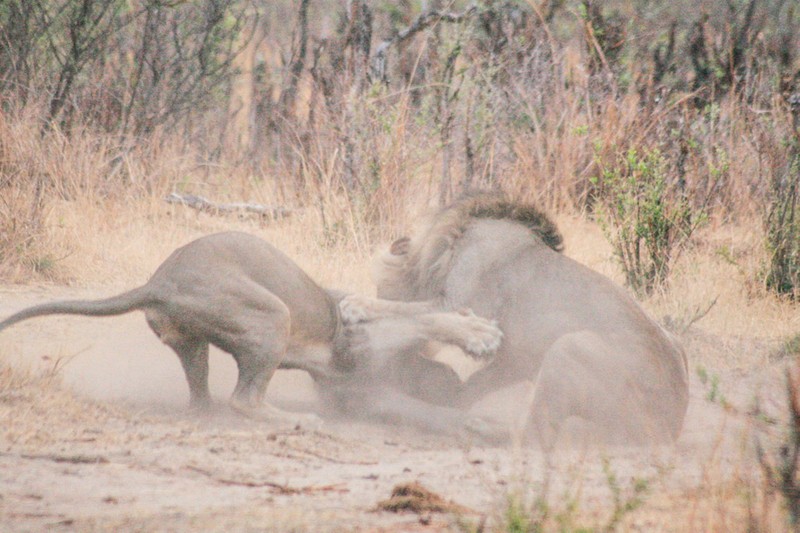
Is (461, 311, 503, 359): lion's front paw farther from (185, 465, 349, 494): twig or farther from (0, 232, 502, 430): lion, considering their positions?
(185, 465, 349, 494): twig

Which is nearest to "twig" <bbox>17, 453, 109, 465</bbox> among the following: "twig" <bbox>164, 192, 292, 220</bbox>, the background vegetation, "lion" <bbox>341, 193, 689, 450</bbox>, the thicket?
"lion" <bbox>341, 193, 689, 450</bbox>

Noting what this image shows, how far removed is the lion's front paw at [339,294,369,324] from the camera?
16.4 feet

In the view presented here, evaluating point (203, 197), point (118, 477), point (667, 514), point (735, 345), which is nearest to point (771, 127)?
point (735, 345)

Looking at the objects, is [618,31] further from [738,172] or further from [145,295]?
[145,295]

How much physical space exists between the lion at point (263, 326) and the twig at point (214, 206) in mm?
4123

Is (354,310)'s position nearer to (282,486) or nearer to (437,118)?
(282,486)

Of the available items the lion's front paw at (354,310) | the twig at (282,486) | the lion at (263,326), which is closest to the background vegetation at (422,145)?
the lion's front paw at (354,310)

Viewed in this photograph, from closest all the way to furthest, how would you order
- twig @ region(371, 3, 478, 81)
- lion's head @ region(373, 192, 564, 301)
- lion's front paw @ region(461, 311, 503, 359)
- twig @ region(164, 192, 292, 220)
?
lion's front paw @ region(461, 311, 503, 359) < lion's head @ region(373, 192, 564, 301) < twig @ region(164, 192, 292, 220) < twig @ region(371, 3, 478, 81)

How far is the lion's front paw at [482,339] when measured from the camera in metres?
4.75

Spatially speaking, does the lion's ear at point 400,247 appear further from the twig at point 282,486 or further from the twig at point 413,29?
the twig at point 413,29

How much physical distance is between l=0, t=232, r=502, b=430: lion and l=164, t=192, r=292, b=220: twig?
162 inches

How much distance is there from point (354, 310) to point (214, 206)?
4607mm

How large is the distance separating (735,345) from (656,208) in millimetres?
1153

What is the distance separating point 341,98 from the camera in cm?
873
